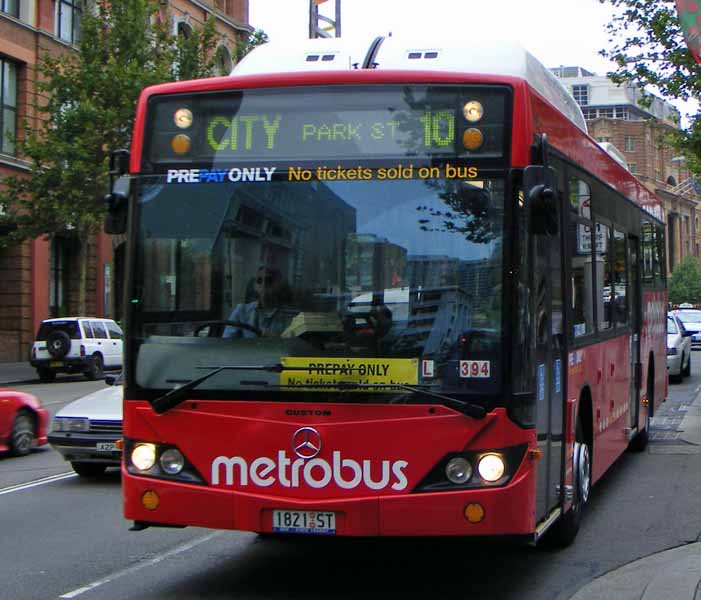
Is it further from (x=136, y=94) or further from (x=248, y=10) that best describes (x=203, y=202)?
(x=248, y=10)

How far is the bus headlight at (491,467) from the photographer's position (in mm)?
6277

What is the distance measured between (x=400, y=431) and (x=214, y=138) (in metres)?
2.07

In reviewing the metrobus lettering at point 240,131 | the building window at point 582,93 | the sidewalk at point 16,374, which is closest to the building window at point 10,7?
the sidewalk at point 16,374

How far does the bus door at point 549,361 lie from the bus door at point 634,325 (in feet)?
13.7

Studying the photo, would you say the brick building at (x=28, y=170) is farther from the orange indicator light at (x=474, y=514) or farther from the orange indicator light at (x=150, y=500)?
the orange indicator light at (x=474, y=514)

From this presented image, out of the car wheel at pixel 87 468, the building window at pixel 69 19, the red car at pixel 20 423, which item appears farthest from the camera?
the building window at pixel 69 19

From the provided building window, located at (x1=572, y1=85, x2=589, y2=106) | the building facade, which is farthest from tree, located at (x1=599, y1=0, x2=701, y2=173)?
building window, located at (x1=572, y1=85, x2=589, y2=106)

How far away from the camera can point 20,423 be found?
1401cm

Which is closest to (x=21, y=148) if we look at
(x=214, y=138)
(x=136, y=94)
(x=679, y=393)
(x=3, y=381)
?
(x=136, y=94)

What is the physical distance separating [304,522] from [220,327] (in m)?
1.21

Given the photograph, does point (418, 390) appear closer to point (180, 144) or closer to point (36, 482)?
point (180, 144)

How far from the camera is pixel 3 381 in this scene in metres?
30.7

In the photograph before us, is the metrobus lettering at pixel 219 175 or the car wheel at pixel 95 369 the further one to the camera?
the car wheel at pixel 95 369

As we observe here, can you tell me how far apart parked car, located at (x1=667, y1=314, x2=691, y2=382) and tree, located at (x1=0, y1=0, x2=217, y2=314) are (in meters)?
16.1
